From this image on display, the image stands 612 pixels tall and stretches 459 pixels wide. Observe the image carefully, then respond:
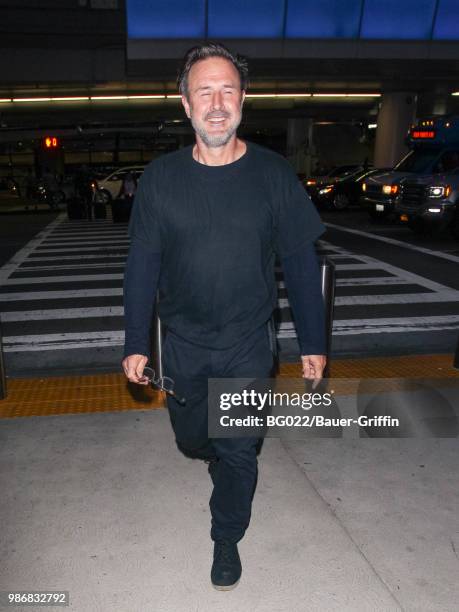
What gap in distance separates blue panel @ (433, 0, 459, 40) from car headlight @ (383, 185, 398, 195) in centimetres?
962

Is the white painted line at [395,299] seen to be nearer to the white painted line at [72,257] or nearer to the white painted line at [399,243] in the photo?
the white painted line at [399,243]

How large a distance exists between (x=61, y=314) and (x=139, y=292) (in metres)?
5.36

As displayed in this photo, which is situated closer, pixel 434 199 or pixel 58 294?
pixel 58 294

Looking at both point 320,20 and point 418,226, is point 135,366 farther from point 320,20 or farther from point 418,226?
point 320,20

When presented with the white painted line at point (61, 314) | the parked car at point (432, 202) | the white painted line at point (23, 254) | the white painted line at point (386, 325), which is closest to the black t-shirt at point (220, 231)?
the white painted line at point (386, 325)

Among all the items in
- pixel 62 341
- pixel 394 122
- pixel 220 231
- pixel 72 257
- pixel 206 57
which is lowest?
pixel 72 257

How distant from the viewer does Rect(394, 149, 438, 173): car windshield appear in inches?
600

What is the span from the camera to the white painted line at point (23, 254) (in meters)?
10.5

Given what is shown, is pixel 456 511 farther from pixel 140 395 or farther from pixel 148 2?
pixel 148 2

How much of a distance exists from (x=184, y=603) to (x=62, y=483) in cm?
117

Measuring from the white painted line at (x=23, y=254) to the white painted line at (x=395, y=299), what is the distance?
17.4ft

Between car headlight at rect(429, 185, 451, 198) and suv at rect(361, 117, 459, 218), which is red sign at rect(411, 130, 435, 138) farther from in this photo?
car headlight at rect(429, 185, 451, 198)

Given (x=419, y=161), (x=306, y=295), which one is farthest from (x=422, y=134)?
(x=306, y=295)

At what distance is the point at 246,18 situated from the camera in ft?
69.5
